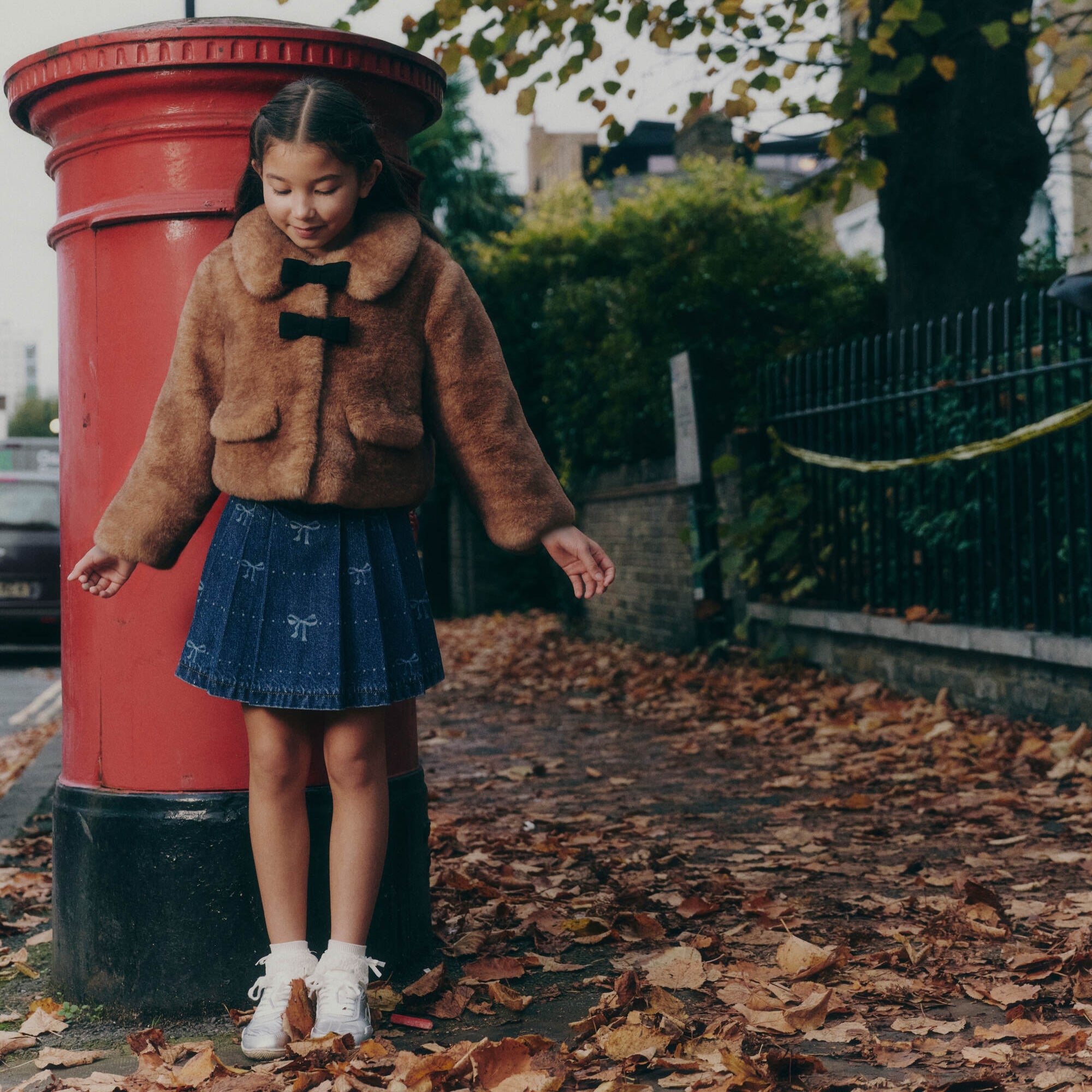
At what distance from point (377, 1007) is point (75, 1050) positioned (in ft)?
1.99

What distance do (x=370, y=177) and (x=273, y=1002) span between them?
1.63 m

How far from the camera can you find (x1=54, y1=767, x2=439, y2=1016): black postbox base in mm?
2736

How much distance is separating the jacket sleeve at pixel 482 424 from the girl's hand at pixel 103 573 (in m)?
0.70

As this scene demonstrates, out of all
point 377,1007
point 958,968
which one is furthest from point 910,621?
point 377,1007

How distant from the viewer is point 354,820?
264 cm

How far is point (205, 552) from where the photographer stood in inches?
110

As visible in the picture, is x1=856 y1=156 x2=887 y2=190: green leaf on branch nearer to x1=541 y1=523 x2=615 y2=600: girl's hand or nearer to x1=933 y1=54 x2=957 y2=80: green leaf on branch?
x1=933 y1=54 x2=957 y2=80: green leaf on branch

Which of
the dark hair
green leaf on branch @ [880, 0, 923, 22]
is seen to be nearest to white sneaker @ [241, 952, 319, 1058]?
the dark hair

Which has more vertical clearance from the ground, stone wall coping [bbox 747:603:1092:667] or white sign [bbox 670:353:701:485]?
white sign [bbox 670:353:701:485]

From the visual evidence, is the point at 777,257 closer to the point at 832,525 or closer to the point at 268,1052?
the point at 832,525

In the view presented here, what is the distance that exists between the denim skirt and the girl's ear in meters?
0.62

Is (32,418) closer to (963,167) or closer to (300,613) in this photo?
(963,167)

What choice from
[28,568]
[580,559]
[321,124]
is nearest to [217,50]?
[321,124]

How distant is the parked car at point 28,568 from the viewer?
12.3 metres
